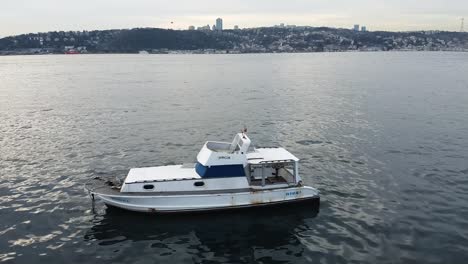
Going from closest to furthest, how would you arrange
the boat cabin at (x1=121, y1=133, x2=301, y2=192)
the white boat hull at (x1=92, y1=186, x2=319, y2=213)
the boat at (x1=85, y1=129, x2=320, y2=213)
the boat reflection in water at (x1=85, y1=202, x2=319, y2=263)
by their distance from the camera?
1. the boat reflection in water at (x1=85, y1=202, x2=319, y2=263)
2. the white boat hull at (x1=92, y1=186, x2=319, y2=213)
3. the boat at (x1=85, y1=129, x2=320, y2=213)
4. the boat cabin at (x1=121, y1=133, x2=301, y2=192)

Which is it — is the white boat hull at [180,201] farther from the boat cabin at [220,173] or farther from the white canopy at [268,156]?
the white canopy at [268,156]

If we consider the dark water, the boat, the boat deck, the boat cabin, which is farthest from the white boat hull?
the dark water

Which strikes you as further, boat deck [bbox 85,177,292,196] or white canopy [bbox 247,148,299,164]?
white canopy [bbox 247,148,299,164]

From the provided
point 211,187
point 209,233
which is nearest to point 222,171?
point 211,187

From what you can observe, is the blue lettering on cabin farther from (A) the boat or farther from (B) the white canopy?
(B) the white canopy

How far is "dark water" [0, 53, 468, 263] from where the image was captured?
827 inches

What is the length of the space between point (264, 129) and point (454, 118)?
23406 mm

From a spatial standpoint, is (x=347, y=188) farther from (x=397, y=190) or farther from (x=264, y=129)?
(x=264, y=129)

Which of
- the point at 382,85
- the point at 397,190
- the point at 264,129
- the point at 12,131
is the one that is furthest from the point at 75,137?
the point at 382,85

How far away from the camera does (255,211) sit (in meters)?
25.0

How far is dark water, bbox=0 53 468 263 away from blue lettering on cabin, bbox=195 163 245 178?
2327mm

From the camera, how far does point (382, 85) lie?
291 ft

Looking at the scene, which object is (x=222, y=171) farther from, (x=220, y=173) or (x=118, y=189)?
(x=118, y=189)

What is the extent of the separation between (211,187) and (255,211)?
9.76 ft
